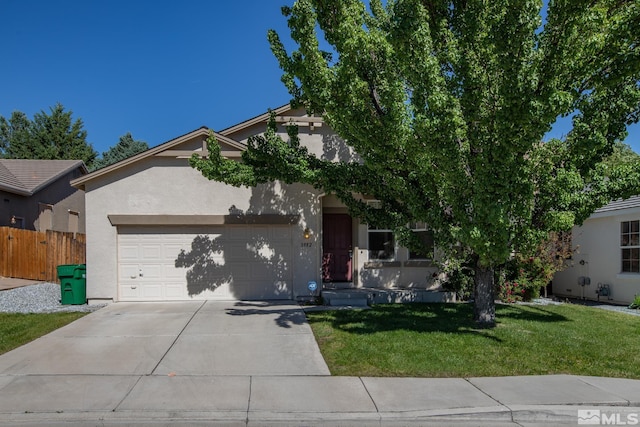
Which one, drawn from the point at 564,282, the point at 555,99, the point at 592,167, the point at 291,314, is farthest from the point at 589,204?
the point at 564,282

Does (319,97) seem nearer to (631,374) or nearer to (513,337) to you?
(513,337)

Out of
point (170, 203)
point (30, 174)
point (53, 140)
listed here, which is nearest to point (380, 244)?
Result: point (170, 203)

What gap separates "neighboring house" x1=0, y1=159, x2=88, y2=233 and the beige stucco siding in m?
8.16

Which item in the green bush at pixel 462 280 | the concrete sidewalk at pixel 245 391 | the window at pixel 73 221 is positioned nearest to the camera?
the concrete sidewalk at pixel 245 391

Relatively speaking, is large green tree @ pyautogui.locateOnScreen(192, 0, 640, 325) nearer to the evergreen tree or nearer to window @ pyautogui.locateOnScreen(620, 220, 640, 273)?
window @ pyautogui.locateOnScreen(620, 220, 640, 273)

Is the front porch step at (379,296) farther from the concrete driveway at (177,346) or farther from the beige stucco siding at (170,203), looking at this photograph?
the concrete driveway at (177,346)

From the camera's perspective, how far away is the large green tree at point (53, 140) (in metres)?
37.0

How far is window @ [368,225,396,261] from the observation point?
45.0ft

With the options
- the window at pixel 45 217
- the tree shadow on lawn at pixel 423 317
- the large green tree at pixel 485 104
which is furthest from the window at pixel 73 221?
the large green tree at pixel 485 104

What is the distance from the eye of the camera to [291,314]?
10.6m

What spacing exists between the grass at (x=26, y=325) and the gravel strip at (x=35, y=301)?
756 mm

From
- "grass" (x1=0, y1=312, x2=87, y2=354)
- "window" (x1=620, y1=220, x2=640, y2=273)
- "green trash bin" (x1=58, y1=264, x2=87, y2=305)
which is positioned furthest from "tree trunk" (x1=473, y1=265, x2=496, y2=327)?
"green trash bin" (x1=58, y1=264, x2=87, y2=305)

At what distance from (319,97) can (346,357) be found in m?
4.85

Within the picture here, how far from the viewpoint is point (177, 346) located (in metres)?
7.75
